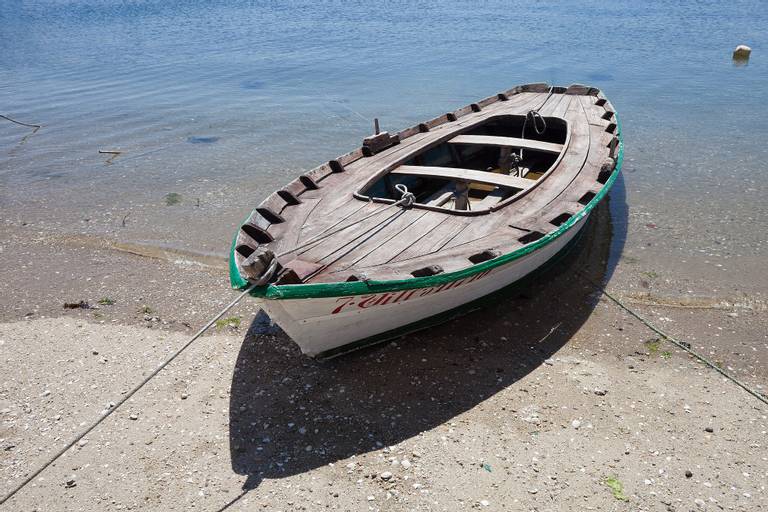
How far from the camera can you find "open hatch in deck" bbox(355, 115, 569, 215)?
9.09m

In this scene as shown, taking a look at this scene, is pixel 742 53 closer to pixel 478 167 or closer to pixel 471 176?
pixel 478 167

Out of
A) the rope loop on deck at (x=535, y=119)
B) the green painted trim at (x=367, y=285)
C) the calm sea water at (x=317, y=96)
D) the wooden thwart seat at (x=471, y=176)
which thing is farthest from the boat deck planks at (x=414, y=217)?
the calm sea water at (x=317, y=96)

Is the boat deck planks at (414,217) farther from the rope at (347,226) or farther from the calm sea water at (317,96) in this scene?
the calm sea water at (317,96)

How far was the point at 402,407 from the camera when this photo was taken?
22.3 ft

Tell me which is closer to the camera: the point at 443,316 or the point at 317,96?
the point at 443,316

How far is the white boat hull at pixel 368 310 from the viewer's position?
20.5 feet

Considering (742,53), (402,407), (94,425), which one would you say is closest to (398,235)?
(402,407)

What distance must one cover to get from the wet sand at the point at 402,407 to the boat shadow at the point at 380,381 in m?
0.03

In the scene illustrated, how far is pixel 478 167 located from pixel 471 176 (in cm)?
328

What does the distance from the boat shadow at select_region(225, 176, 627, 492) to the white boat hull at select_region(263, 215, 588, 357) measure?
0.52 m

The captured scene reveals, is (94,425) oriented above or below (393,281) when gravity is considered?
below

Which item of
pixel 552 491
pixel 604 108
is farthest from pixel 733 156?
pixel 552 491

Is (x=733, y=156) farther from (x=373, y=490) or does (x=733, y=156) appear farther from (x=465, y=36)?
Answer: (x=465, y=36)

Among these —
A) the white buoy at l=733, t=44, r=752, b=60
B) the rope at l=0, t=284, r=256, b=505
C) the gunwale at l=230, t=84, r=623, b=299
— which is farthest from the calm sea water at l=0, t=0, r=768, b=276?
the rope at l=0, t=284, r=256, b=505
